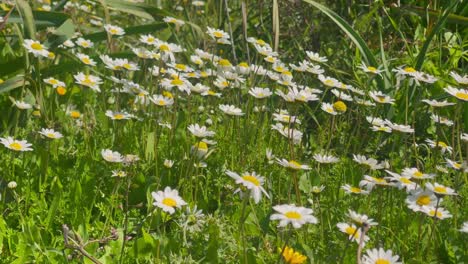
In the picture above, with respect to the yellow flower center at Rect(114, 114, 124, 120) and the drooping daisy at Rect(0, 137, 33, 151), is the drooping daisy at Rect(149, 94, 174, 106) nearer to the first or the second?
the yellow flower center at Rect(114, 114, 124, 120)

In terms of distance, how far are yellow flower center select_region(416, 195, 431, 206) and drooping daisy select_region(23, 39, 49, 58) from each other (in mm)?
1311

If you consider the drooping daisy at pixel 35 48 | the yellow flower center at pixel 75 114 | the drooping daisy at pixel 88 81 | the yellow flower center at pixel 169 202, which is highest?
the drooping daisy at pixel 35 48

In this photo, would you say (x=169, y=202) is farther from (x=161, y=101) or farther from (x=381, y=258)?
(x=161, y=101)

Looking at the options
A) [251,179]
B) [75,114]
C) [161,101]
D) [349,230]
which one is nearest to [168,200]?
[251,179]

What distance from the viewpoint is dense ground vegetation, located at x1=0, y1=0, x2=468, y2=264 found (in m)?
1.99

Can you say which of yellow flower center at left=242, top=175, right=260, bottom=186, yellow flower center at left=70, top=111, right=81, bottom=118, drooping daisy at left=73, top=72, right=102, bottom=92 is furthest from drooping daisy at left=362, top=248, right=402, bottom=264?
yellow flower center at left=70, top=111, right=81, bottom=118

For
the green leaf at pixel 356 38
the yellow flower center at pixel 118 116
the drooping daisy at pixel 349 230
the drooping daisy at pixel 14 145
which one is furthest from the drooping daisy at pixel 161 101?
the drooping daisy at pixel 349 230

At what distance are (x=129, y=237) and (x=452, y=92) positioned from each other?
111 cm

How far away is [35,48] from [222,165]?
737 millimetres

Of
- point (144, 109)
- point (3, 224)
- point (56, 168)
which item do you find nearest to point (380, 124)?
point (144, 109)

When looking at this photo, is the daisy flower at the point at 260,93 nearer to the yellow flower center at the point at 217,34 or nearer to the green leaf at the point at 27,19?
the yellow flower center at the point at 217,34

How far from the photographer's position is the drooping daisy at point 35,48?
2561 millimetres

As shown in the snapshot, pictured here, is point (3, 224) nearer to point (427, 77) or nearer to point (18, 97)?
point (18, 97)

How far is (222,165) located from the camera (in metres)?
2.66
